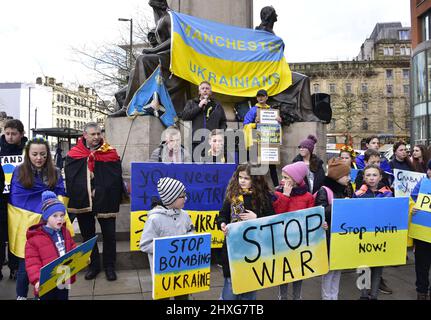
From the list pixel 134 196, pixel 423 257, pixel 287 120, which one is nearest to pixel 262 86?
pixel 287 120

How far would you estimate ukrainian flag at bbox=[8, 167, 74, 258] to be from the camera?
13.1 ft

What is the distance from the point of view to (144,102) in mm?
6723

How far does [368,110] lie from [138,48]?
52.6 m

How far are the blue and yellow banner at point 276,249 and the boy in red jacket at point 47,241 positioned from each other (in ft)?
4.62

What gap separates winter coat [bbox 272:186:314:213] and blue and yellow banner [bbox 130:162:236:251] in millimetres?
1338

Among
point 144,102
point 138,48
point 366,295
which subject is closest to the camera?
point 366,295

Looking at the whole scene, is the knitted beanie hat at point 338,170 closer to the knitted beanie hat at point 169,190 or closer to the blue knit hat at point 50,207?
the knitted beanie hat at point 169,190

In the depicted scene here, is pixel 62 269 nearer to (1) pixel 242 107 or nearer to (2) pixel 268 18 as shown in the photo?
(1) pixel 242 107

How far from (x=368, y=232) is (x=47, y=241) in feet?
10.0

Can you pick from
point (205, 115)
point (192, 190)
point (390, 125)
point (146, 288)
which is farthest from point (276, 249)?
point (390, 125)

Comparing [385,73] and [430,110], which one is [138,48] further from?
[385,73]

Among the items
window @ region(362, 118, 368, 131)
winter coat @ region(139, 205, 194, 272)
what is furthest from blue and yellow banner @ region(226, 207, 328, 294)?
window @ region(362, 118, 368, 131)

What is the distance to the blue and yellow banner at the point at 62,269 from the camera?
288 centimetres

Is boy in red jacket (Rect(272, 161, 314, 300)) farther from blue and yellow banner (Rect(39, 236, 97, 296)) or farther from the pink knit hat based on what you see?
blue and yellow banner (Rect(39, 236, 97, 296))
